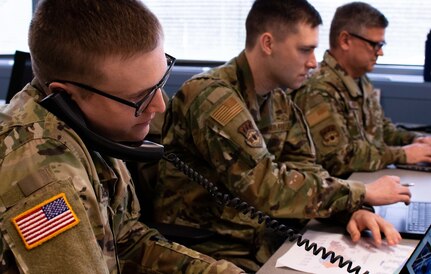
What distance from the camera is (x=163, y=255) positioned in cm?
127

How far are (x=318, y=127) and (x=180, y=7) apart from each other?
1568 mm

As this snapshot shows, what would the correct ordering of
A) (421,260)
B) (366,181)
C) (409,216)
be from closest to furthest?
(421,260)
(409,216)
(366,181)

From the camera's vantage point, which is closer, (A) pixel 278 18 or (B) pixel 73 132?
(B) pixel 73 132

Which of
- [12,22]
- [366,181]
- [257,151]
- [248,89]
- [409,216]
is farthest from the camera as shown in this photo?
[12,22]

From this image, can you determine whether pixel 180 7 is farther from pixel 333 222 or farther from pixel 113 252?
pixel 113 252

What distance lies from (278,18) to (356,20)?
780 mm

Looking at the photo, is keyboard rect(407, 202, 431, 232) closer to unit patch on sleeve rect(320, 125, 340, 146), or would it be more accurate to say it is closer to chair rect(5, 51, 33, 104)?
unit patch on sleeve rect(320, 125, 340, 146)

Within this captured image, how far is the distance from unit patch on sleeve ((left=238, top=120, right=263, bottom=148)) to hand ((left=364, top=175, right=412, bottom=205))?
337 millimetres

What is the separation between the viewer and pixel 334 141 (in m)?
2.44

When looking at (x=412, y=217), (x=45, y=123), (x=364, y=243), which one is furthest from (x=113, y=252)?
(x=412, y=217)

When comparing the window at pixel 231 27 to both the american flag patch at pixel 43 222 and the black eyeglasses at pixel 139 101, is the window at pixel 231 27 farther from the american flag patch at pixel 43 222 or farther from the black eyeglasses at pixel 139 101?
the american flag patch at pixel 43 222

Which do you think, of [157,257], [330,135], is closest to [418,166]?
[330,135]

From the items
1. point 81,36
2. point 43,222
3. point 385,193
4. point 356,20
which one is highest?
point 81,36

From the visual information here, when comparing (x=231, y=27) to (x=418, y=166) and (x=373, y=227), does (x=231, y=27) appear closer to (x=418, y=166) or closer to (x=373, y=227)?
(x=418, y=166)
